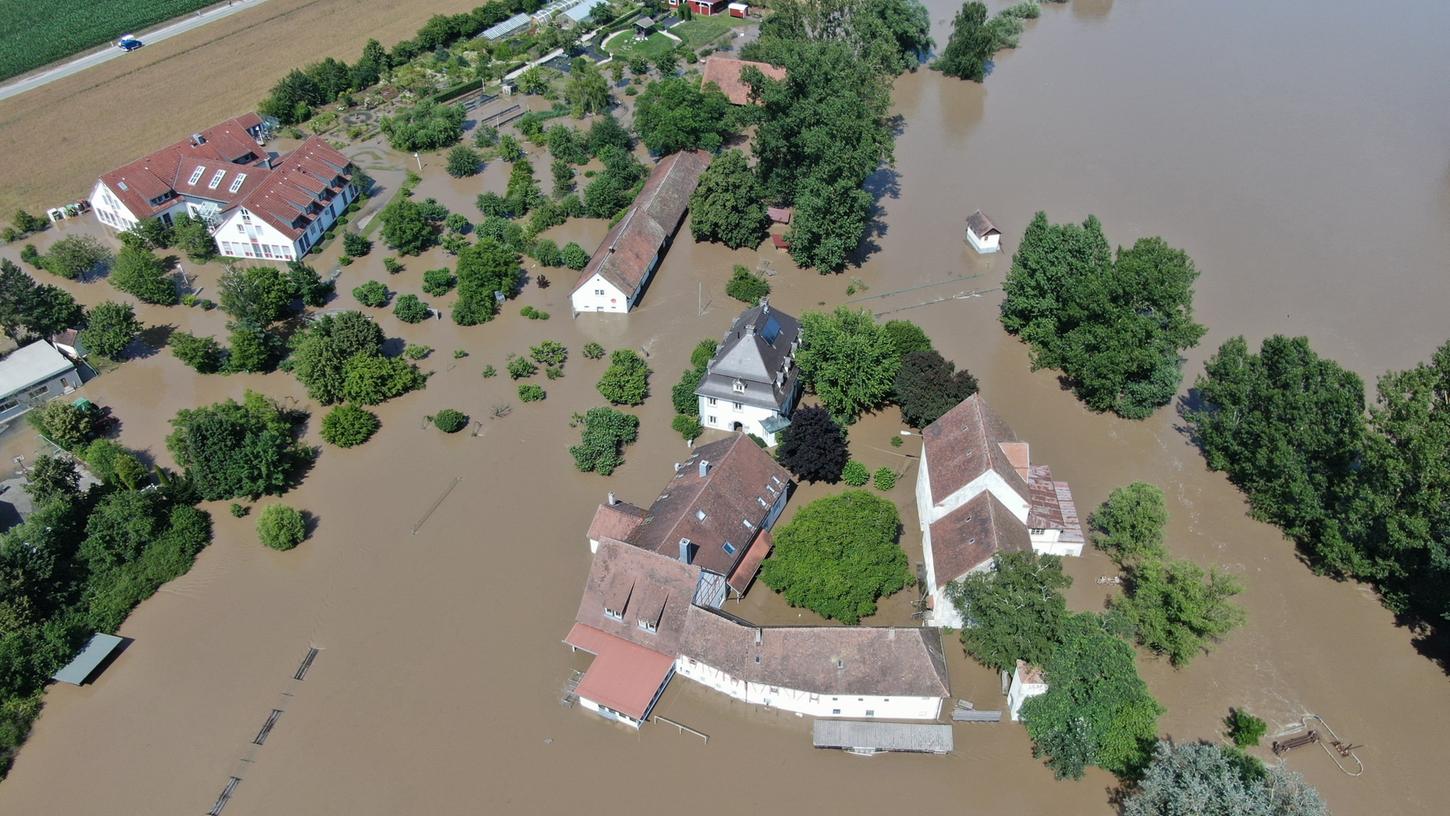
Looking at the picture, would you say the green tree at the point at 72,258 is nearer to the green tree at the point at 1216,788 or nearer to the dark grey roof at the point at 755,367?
the dark grey roof at the point at 755,367

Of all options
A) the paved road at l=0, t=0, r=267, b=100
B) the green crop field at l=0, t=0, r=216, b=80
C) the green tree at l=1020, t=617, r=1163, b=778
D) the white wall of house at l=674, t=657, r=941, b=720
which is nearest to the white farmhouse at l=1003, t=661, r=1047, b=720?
the green tree at l=1020, t=617, r=1163, b=778

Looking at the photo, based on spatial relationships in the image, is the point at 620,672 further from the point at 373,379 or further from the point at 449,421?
the point at 373,379

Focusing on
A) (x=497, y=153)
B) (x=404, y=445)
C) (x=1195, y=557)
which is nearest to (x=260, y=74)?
(x=497, y=153)

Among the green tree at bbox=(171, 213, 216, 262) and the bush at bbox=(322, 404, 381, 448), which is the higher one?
the green tree at bbox=(171, 213, 216, 262)

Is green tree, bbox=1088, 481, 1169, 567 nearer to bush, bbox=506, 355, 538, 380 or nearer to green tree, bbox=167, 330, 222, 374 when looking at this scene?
bush, bbox=506, 355, 538, 380

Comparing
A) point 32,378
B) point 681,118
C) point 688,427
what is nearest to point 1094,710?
point 688,427

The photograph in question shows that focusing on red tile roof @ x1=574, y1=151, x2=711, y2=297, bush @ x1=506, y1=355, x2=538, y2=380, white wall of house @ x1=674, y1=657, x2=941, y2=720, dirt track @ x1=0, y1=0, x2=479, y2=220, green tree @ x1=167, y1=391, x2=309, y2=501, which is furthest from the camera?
dirt track @ x1=0, y1=0, x2=479, y2=220

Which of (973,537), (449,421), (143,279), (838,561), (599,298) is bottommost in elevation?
(838,561)
